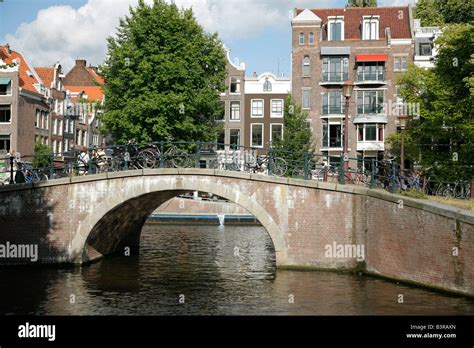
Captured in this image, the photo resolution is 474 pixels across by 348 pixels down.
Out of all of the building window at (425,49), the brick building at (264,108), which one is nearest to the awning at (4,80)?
the brick building at (264,108)

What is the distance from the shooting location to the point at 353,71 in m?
47.4

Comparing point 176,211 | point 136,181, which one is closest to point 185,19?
point 176,211

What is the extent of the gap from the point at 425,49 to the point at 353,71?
5339 mm

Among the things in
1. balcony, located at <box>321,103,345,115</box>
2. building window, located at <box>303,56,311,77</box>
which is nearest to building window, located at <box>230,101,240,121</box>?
building window, located at <box>303,56,311,77</box>

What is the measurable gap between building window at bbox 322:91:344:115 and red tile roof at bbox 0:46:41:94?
22.4 metres

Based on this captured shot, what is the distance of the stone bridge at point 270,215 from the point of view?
59.2 ft

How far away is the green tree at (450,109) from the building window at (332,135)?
13.8m

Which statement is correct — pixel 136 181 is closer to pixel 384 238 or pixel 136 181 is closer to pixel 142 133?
pixel 384 238

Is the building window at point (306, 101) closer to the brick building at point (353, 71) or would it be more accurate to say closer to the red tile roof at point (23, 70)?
the brick building at point (353, 71)

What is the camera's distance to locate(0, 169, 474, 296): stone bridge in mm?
18031

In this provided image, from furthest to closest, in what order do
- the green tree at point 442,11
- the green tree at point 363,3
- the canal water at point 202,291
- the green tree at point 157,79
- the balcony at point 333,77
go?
the green tree at point 363,3, the balcony at point 333,77, the green tree at point 442,11, the green tree at point 157,79, the canal water at point 202,291

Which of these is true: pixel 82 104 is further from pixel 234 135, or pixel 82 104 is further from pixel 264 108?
pixel 264 108

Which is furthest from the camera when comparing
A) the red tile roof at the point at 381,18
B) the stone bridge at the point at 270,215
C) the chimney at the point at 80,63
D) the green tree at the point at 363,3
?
the chimney at the point at 80,63

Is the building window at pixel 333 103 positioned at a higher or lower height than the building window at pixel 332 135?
higher
